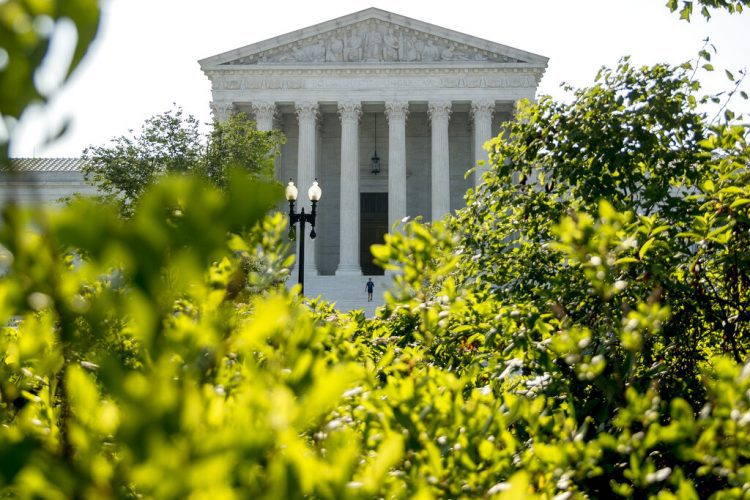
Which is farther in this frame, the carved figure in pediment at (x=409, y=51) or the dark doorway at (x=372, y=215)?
the dark doorway at (x=372, y=215)

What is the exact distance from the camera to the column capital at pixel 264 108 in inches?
1467

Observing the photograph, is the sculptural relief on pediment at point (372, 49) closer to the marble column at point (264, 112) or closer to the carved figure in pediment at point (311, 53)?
the carved figure in pediment at point (311, 53)

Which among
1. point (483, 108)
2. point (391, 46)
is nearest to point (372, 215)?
point (483, 108)

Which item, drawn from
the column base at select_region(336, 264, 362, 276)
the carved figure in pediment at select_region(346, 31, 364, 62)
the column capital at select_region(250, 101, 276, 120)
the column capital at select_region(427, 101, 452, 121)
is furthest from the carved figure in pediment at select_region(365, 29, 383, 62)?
the column base at select_region(336, 264, 362, 276)

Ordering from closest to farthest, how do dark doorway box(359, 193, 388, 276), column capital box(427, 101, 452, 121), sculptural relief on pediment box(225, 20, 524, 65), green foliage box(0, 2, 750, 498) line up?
green foliage box(0, 2, 750, 498)
column capital box(427, 101, 452, 121)
sculptural relief on pediment box(225, 20, 524, 65)
dark doorway box(359, 193, 388, 276)

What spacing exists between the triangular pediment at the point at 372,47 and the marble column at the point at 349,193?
341cm

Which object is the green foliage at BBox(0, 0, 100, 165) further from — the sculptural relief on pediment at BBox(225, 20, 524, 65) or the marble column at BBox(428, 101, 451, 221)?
the sculptural relief on pediment at BBox(225, 20, 524, 65)

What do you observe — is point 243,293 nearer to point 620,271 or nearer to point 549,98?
point 620,271

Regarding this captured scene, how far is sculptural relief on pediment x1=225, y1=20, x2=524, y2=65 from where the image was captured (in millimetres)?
37938

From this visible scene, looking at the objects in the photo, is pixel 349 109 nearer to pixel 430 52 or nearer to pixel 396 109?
pixel 396 109

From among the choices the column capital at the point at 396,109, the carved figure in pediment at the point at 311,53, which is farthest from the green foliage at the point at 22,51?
the carved figure in pediment at the point at 311,53

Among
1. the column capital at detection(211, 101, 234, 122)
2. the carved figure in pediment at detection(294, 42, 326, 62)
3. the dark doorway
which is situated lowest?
the dark doorway

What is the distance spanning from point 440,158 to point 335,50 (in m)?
9.43

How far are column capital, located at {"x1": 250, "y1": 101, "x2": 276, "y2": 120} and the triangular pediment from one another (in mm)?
2416
